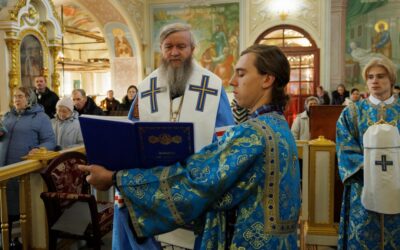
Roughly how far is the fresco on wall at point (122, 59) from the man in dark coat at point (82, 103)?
738 cm

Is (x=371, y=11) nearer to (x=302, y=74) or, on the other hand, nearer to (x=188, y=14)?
(x=302, y=74)


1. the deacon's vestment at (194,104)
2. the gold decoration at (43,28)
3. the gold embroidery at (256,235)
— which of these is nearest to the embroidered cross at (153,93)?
the deacon's vestment at (194,104)

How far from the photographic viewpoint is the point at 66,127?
174 inches

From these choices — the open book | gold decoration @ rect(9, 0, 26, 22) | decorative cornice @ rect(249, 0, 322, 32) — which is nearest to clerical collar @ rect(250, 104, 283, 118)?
the open book

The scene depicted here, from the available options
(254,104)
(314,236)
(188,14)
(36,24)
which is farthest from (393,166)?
(188,14)

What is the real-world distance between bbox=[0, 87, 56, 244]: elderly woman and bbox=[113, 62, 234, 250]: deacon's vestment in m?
2.06

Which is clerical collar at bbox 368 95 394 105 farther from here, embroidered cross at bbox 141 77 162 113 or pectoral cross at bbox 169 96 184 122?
embroidered cross at bbox 141 77 162 113

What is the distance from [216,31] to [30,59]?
6674 millimetres

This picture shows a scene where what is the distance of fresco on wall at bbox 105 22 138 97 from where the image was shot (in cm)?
1284

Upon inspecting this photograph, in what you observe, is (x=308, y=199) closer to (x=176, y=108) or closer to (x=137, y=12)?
(x=176, y=108)

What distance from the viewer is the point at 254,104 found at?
4.87 feet

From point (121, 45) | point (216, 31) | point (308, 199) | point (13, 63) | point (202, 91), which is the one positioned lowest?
point (308, 199)

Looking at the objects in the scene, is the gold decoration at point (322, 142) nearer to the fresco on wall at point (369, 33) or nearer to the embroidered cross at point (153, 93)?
the embroidered cross at point (153, 93)

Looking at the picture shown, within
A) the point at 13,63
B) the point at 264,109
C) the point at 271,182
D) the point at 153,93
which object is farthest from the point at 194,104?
the point at 13,63
